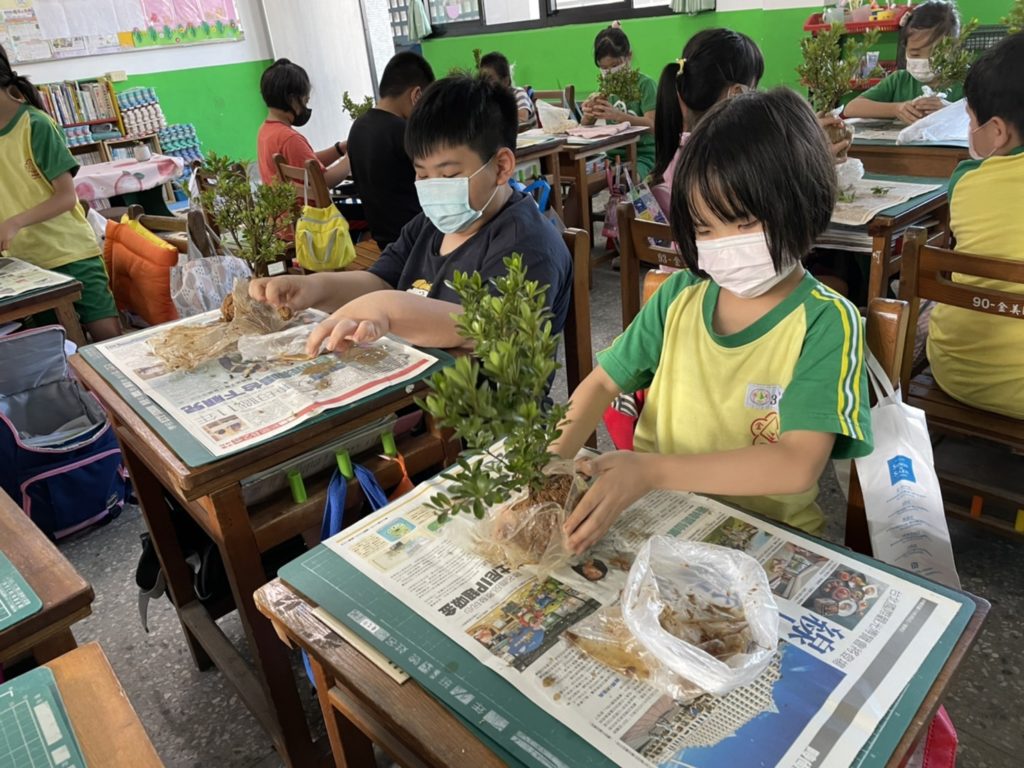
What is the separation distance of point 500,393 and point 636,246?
1236mm

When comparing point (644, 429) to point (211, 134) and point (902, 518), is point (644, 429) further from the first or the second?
point (211, 134)

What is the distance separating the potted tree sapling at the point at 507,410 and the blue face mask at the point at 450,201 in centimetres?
85

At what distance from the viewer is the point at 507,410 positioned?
75 centimetres

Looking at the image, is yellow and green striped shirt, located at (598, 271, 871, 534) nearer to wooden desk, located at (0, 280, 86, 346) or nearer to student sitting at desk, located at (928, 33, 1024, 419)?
student sitting at desk, located at (928, 33, 1024, 419)

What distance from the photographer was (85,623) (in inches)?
79.1

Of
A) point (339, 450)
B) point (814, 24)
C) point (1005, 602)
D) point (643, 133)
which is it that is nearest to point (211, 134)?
point (643, 133)

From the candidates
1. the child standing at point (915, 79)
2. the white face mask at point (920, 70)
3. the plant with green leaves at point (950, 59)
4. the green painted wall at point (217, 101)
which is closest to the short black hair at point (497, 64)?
the child standing at point (915, 79)

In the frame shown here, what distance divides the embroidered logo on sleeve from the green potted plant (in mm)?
408

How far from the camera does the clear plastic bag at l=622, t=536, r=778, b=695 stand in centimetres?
68

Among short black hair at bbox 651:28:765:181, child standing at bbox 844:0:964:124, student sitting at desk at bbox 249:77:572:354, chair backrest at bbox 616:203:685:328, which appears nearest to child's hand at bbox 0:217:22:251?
student sitting at desk at bbox 249:77:572:354

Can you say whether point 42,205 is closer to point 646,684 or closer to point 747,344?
point 747,344

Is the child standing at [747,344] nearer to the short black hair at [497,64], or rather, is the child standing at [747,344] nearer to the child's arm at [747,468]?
the child's arm at [747,468]

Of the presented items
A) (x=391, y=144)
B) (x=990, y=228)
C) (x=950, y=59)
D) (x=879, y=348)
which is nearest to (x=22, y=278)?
(x=391, y=144)

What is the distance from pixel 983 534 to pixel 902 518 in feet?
3.59
